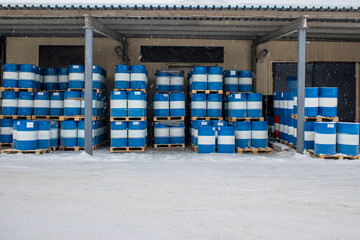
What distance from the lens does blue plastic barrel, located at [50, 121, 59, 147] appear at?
10133mm

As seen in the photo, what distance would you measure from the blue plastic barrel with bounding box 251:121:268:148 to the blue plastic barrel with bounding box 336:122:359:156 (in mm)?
2026

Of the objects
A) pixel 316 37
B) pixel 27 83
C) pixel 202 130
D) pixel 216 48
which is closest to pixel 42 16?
pixel 27 83

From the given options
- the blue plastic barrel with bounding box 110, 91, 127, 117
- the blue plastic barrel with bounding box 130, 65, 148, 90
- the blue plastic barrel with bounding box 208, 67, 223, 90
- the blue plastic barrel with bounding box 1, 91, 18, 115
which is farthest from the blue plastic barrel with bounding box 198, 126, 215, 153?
the blue plastic barrel with bounding box 1, 91, 18, 115

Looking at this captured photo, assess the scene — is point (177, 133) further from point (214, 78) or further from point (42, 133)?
point (42, 133)

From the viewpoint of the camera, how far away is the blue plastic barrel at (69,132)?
1012 cm

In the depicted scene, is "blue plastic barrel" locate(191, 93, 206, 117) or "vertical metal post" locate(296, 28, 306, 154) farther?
"blue plastic barrel" locate(191, 93, 206, 117)

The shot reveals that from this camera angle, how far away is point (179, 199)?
198 inches

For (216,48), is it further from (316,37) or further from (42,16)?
(42,16)

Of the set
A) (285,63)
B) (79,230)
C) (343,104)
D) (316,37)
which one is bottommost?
(79,230)

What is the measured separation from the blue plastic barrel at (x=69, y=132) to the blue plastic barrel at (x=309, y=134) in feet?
21.8

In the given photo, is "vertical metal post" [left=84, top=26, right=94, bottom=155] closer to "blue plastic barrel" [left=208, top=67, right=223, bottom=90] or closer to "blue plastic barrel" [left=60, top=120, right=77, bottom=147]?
"blue plastic barrel" [left=60, top=120, right=77, bottom=147]

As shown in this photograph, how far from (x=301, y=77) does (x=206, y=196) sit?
18.6 ft

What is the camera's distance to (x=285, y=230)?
3777mm

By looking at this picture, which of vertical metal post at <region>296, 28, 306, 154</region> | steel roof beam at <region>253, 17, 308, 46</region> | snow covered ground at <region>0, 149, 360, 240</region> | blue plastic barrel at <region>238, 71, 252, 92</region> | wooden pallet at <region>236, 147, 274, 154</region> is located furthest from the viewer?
blue plastic barrel at <region>238, 71, 252, 92</region>
